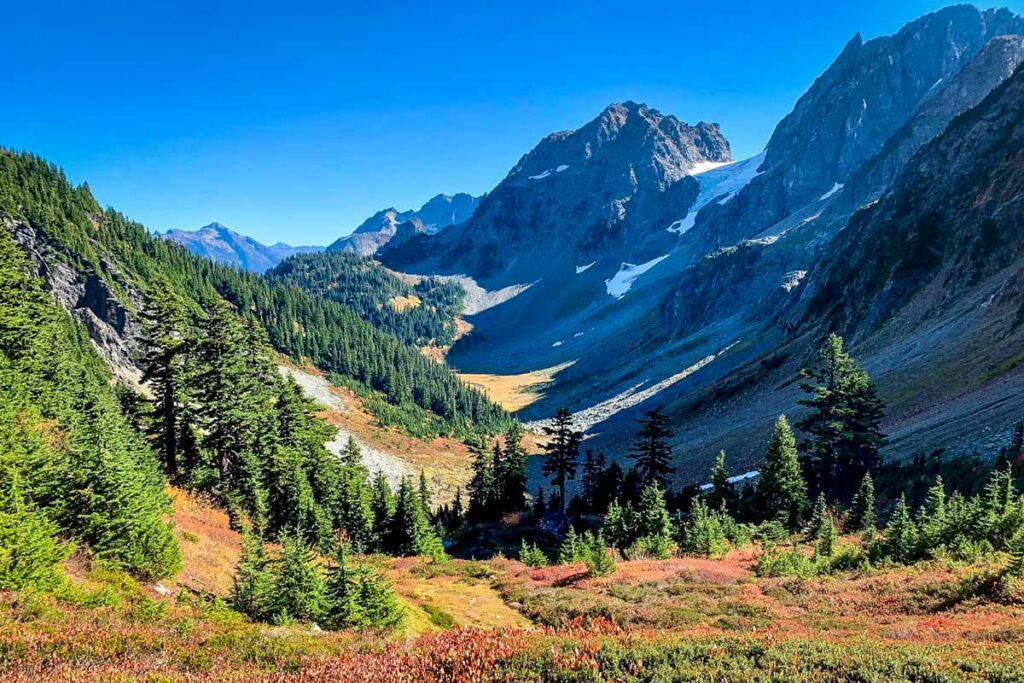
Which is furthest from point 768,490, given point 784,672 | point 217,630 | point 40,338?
point 40,338

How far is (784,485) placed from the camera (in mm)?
32938

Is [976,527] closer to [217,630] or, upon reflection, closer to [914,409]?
[217,630]

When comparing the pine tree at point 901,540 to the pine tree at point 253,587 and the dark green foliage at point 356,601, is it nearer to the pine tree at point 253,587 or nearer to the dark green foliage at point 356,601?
the dark green foliage at point 356,601

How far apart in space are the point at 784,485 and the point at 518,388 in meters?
152

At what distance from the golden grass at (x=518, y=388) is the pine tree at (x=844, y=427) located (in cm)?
11836

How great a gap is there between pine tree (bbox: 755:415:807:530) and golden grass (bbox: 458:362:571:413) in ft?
398

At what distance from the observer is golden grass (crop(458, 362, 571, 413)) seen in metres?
164

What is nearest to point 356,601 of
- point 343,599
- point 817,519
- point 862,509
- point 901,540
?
point 343,599

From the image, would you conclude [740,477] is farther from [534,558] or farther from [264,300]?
[264,300]

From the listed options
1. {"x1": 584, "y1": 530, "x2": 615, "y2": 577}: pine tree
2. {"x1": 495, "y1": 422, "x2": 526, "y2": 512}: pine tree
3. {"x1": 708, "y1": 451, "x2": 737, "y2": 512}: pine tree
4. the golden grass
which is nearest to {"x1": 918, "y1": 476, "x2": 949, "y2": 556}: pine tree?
{"x1": 584, "y1": 530, "x2": 615, "y2": 577}: pine tree

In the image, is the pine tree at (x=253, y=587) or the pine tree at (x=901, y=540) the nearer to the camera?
the pine tree at (x=253, y=587)

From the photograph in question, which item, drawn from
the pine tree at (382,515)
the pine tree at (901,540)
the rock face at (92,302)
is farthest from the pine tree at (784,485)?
the rock face at (92,302)

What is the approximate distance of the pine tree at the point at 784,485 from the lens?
32.9 metres

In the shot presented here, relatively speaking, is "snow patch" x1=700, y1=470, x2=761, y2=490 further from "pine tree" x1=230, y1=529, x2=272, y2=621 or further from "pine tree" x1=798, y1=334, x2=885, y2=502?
"pine tree" x1=230, y1=529, x2=272, y2=621
